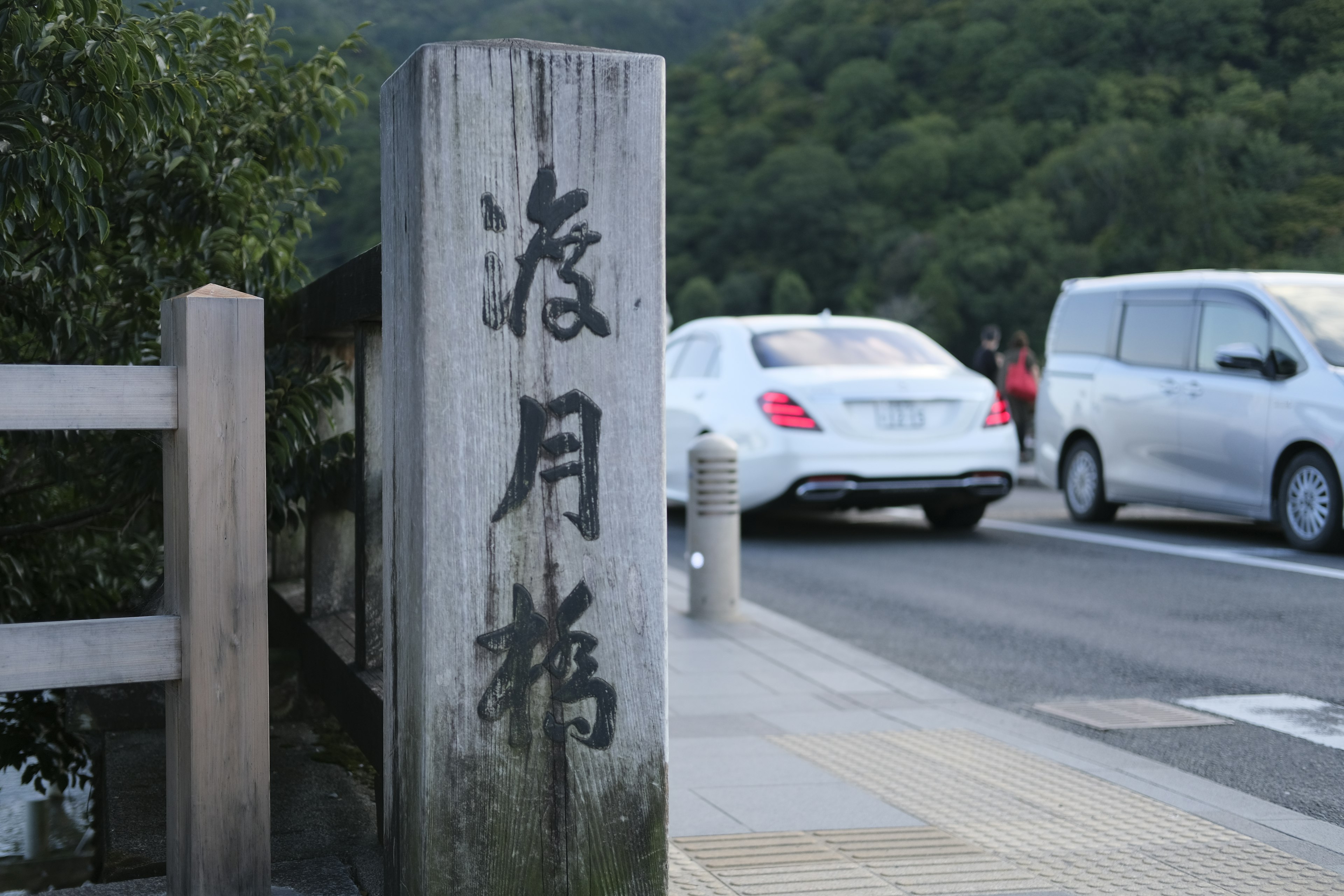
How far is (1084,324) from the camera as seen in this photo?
12.1 m

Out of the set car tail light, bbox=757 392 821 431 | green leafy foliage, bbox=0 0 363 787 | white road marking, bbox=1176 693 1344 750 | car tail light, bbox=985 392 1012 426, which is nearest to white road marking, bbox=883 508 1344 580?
car tail light, bbox=985 392 1012 426

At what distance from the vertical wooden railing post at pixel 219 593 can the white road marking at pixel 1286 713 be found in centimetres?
370

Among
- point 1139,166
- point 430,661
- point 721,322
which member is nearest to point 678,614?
point 721,322

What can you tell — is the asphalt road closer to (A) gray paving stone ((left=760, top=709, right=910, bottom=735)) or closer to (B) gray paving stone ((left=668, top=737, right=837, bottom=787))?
(A) gray paving stone ((left=760, top=709, right=910, bottom=735))

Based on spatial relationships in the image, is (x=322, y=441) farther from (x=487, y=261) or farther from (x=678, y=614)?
(x=678, y=614)

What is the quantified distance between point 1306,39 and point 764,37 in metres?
44.3

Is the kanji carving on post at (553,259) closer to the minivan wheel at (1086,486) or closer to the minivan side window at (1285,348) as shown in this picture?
the minivan side window at (1285,348)

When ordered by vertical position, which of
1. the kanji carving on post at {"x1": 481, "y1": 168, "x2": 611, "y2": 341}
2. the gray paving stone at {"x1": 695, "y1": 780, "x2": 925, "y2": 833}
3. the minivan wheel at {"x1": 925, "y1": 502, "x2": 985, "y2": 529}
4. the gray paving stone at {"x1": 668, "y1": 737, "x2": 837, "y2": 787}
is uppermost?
the kanji carving on post at {"x1": 481, "y1": 168, "x2": 611, "y2": 341}

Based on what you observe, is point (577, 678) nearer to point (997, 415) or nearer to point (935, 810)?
point (935, 810)

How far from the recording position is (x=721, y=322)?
11.8 meters

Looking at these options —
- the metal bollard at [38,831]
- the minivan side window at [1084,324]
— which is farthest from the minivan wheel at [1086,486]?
the metal bollard at [38,831]

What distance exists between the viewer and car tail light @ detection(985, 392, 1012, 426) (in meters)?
10.8

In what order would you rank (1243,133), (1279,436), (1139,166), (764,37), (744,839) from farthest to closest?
(764,37), (1139,166), (1243,133), (1279,436), (744,839)

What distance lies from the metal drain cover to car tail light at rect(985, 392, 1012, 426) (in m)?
5.04
